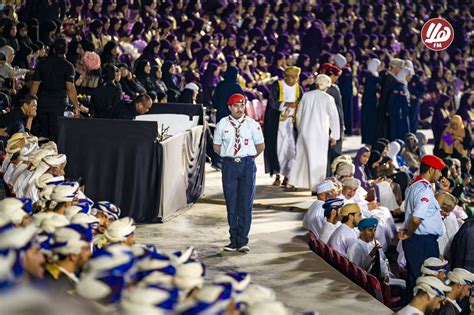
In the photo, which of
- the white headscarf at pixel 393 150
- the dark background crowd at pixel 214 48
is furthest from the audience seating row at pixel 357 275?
the white headscarf at pixel 393 150

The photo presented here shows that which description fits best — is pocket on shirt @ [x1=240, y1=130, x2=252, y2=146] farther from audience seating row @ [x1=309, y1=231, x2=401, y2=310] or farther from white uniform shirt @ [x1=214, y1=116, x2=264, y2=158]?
audience seating row @ [x1=309, y1=231, x2=401, y2=310]

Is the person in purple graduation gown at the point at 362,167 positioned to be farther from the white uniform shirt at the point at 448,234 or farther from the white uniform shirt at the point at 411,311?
the white uniform shirt at the point at 411,311

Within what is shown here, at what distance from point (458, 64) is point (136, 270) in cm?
2194

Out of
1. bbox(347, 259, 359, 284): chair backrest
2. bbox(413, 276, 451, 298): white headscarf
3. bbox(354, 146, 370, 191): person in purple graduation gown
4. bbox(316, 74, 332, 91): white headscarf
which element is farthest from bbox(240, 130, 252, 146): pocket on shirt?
bbox(354, 146, 370, 191): person in purple graduation gown

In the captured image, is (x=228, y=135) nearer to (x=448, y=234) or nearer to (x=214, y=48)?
(x=448, y=234)

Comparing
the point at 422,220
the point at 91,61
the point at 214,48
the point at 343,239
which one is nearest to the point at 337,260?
the point at 343,239

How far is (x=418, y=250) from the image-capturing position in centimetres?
936

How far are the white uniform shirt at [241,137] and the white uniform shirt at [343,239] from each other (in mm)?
1111

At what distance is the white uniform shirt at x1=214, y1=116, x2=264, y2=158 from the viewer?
9477 mm

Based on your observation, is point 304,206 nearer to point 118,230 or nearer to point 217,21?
point 118,230

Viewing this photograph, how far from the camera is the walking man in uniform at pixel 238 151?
31.1 feet

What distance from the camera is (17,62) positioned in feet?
48.4

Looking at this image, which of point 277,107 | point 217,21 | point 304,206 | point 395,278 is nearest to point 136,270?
point 395,278

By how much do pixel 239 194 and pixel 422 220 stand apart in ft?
5.58
